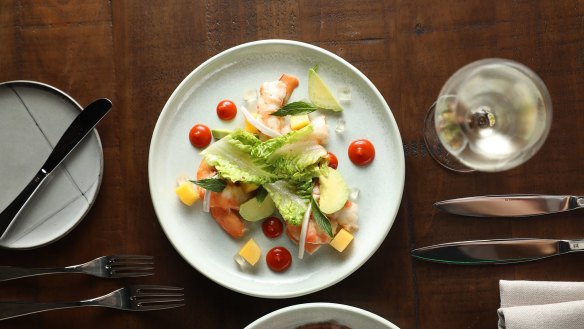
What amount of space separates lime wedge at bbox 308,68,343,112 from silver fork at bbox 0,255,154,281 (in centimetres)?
88

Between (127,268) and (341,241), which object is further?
(127,268)

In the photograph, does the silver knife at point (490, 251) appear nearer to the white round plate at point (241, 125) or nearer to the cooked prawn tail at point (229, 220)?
the white round plate at point (241, 125)

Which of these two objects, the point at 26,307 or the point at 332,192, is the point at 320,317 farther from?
the point at 26,307

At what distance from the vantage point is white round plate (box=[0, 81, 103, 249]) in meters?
2.33

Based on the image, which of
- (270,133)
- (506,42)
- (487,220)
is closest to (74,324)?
(270,133)

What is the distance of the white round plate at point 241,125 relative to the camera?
2.25 meters

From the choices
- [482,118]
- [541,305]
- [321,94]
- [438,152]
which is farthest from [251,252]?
[541,305]

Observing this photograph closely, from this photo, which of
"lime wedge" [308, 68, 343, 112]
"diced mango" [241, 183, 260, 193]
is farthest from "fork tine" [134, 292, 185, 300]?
"lime wedge" [308, 68, 343, 112]

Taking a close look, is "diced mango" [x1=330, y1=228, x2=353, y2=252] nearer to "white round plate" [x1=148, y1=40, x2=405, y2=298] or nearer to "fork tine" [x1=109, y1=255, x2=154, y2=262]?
"white round plate" [x1=148, y1=40, x2=405, y2=298]

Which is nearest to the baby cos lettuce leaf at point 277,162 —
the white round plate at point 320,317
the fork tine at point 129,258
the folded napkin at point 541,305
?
the white round plate at point 320,317

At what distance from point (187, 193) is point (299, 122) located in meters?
0.49

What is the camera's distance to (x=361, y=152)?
2.26 metres

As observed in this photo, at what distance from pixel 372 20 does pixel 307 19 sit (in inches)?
10.0

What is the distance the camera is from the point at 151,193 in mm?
2270
